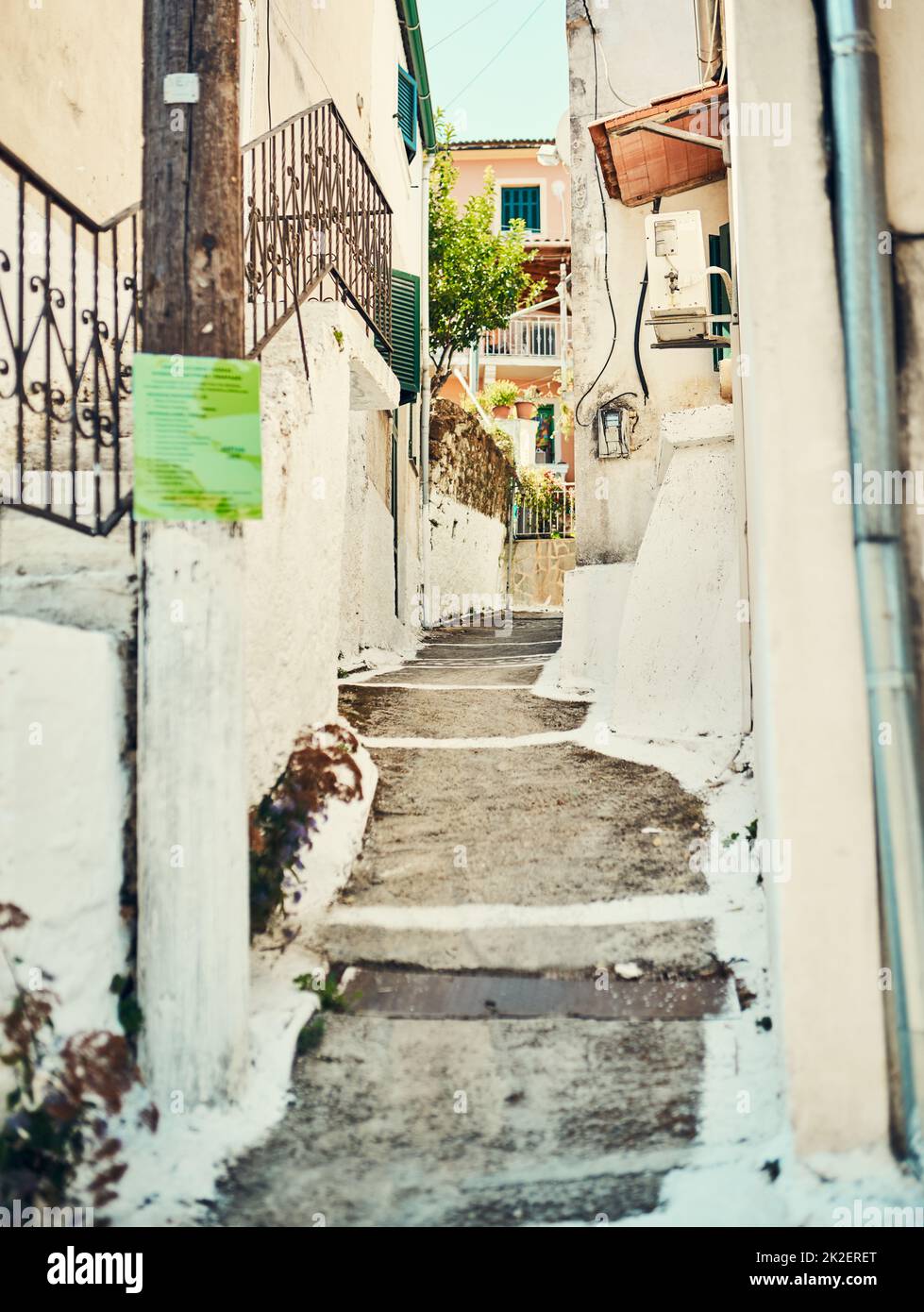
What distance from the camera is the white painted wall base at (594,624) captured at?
8641 mm

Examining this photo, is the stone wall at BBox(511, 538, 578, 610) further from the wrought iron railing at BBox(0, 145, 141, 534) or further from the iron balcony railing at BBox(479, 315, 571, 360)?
the wrought iron railing at BBox(0, 145, 141, 534)

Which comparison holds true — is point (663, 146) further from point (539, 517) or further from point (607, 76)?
point (539, 517)

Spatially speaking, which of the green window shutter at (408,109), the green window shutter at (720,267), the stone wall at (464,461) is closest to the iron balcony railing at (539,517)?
the stone wall at (464,461)

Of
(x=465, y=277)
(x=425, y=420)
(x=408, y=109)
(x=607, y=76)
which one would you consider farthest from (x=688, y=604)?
(x=465, y=277)

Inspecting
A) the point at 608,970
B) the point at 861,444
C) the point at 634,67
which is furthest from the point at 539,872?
the point at 634,67

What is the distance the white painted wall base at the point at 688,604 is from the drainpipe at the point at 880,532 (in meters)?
2.99

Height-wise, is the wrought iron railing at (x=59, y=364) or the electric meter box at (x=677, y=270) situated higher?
the electric meter box at (x=677, y=270)

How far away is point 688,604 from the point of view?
6641mm

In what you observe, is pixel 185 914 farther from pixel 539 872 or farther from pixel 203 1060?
pixel 539 872

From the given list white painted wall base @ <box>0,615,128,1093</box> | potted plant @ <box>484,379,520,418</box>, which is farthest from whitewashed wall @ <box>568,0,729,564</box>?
potted plant @ <box>484,379,520,418</box>

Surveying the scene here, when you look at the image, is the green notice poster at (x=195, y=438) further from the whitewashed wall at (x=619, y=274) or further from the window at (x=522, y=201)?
the window at (x=522, y=201)

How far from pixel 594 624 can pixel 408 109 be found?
844 centimetres

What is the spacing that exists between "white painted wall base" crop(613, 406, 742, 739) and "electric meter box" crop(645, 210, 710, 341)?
760 millimetres

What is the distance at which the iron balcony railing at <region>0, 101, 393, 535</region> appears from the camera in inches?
157
